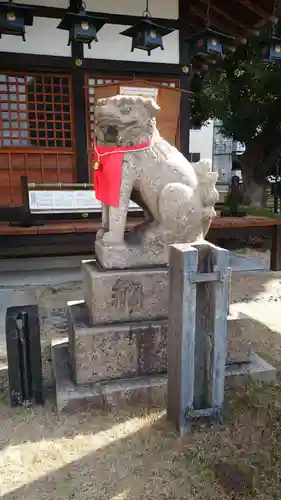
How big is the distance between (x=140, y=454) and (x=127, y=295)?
98cm

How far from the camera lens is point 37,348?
8.57ft

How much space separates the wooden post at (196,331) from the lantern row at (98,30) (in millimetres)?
4608

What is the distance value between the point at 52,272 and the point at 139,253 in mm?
3467

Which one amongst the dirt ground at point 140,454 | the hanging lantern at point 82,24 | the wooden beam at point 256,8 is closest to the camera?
the dirt ground at point 140,454

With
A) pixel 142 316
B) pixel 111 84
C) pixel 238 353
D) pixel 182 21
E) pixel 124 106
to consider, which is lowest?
pixel 238 353

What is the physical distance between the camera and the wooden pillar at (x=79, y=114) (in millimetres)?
6594

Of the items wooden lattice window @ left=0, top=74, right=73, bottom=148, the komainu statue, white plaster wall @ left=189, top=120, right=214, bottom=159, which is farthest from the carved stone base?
white plaster wall @ left=189, top=120, right=214, bottom=159

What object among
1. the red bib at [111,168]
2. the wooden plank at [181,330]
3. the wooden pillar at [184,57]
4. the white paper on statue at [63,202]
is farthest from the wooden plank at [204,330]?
the wooden pillar at [184,57]

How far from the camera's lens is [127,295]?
277 cm

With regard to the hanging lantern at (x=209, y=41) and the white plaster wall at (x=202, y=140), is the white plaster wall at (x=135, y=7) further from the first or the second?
the white plaster wall at (x=202, y=140)

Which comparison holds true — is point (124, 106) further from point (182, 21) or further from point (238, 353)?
point (182, 21)

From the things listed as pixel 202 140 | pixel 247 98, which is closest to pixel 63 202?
pixel 247 98

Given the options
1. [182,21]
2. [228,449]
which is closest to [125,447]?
[228,449]

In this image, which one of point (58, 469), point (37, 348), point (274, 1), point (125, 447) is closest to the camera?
point (58, 469)
